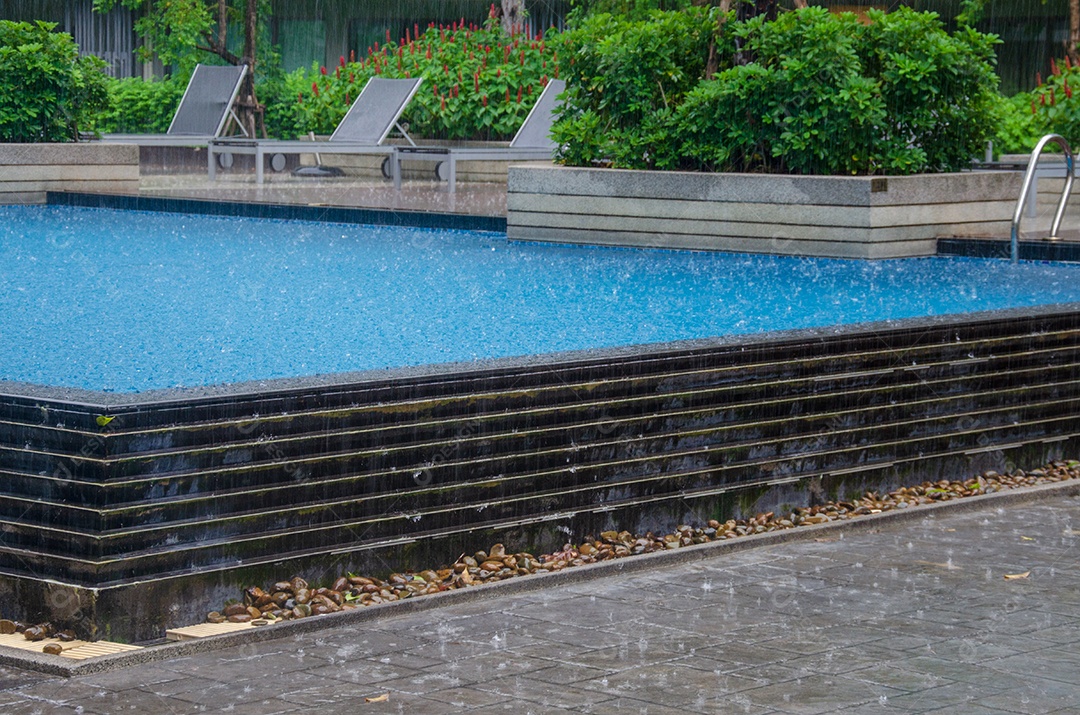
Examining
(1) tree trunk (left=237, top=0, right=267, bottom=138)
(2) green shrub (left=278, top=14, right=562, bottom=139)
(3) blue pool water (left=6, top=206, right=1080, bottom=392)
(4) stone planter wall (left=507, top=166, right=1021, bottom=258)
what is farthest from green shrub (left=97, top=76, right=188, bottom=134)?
(4) stone planter wall (left=507, top=166, right=1021, bottom=258)

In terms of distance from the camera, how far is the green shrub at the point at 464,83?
75.9ft

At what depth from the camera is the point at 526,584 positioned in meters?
6.14

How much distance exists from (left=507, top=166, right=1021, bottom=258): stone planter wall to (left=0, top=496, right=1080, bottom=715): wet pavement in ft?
20.6

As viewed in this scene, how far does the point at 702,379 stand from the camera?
7129mm

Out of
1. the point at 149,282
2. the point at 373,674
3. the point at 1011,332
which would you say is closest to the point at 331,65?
the point at 149,282

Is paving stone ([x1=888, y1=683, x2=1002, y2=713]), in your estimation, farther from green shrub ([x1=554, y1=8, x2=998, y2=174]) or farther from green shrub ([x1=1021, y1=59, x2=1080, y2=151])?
green shrub ([x1=1021, y1=59, x2=1080, y2=151])

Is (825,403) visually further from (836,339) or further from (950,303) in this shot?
(950,303)

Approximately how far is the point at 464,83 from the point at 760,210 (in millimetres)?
10793

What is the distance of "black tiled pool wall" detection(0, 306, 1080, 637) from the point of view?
540 cm

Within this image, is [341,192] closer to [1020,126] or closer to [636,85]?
Result: [636,85]

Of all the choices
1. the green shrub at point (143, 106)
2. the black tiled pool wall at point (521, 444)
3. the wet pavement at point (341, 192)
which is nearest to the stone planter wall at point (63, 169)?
the wet pavement at point (341, 192)

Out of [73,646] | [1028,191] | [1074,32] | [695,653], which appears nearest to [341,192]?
[1028,191]

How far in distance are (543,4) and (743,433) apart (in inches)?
1078

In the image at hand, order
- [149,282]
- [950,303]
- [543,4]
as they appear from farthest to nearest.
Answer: [543,4] < [149,282] < [950,303]
